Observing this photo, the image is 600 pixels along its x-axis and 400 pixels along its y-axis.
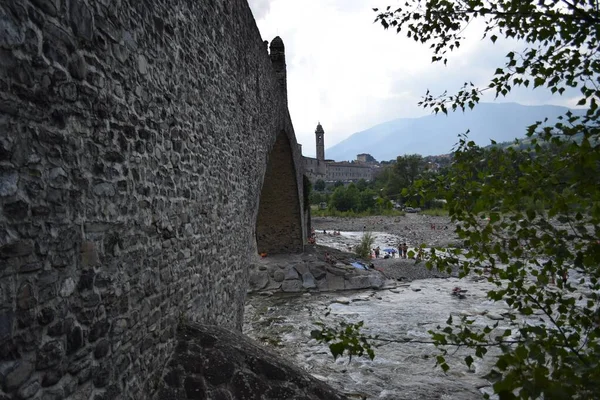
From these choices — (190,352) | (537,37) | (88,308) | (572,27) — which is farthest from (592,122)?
(190,352)

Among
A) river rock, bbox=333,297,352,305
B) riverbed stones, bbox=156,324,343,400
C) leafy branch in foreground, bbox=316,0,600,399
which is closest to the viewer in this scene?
leafy branch in foreground, bbox=316,0,600,399

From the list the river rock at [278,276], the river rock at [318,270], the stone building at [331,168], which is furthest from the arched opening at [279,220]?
the stone building at [331,168]

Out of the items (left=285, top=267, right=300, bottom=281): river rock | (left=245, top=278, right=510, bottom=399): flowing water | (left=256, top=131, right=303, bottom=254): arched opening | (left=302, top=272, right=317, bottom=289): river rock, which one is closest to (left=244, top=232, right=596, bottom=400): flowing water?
(left=245, top=278, right=510, bottom=399): flowing water

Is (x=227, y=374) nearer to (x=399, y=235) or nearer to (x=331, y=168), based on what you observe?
(x=399, y=235)

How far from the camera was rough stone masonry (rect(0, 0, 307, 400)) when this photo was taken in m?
1.89

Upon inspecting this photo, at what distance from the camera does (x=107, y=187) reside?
104 inches

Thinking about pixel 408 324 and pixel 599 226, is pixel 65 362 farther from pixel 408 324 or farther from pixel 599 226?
pixel 408 324

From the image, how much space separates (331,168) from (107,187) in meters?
94.2

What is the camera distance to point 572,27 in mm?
2125

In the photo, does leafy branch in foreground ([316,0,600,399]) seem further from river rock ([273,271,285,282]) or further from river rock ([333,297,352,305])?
river rock ([273,271,285,282])

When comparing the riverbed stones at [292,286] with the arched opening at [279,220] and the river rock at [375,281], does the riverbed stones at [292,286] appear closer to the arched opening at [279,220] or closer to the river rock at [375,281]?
the river rock at [375,281]

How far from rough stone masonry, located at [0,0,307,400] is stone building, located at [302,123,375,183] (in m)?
70.2

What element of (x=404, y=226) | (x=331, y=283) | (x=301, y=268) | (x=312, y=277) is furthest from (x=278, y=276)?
(x=404, y=226)

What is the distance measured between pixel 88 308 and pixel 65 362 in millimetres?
312
